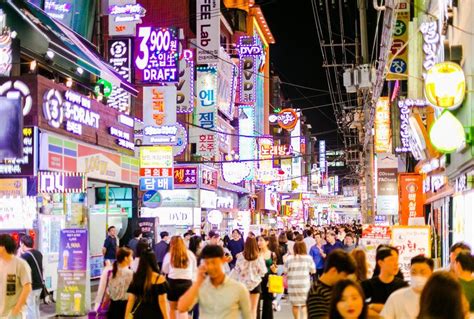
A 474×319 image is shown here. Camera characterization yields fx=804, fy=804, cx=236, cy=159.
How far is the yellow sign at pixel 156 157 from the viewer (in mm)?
30875

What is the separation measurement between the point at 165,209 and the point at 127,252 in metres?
26.5

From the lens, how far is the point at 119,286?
392 inches

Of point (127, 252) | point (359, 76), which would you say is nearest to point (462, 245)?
point (127, 252)

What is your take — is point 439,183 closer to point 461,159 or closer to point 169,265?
point 461,159

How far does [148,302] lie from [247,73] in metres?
44.1

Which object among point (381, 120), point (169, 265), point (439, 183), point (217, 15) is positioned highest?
point (217, 15)

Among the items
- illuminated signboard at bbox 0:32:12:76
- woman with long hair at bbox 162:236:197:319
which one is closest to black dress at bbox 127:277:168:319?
woman with long hair at bbox 162:236:197:319

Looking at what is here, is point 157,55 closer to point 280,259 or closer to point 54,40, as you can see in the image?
point 54,40

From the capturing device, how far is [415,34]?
27109 millimetres

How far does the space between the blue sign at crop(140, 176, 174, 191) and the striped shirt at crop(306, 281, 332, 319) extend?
78.9 ft

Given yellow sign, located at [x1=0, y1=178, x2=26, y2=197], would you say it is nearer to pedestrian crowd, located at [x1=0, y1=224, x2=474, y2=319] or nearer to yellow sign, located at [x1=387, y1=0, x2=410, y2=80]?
pedestrian crowd, located at [x1=0, y1=224, x2=474, y2=319]

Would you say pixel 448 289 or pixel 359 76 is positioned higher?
pixel 359 76

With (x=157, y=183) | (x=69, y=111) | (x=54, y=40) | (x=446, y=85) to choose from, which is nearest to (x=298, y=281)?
(x=446, y=85)

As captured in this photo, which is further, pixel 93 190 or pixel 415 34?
pixel 93 190
